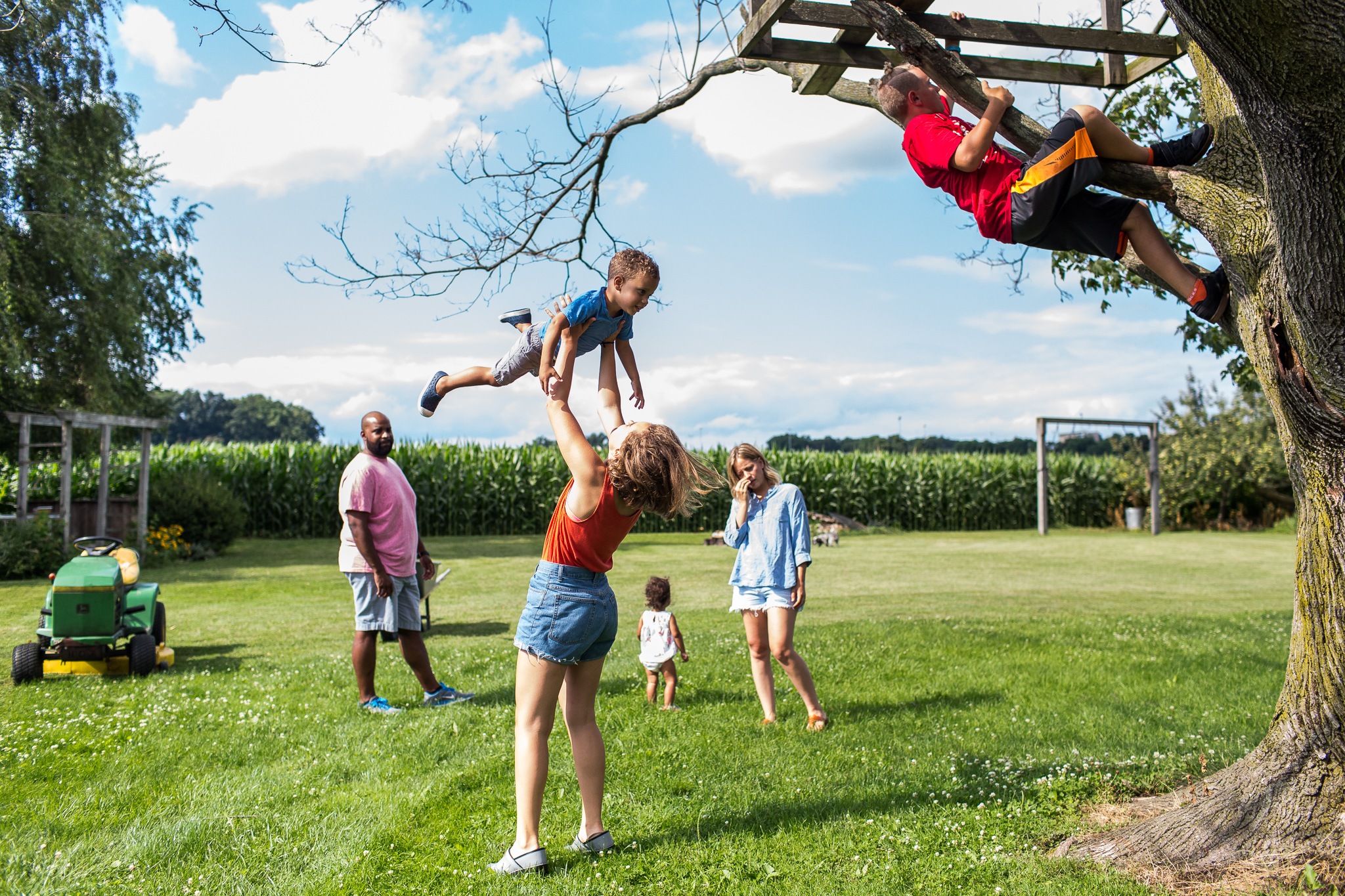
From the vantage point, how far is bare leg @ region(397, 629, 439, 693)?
263 inches

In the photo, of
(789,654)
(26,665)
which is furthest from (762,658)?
(26,665)

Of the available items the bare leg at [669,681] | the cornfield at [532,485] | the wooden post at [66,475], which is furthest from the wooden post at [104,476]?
the bare leg at [669,681]

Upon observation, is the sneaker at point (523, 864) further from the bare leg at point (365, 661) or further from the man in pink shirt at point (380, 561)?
the bare leg at point (365, 661)

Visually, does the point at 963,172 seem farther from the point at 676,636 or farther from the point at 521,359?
the point at 676,636

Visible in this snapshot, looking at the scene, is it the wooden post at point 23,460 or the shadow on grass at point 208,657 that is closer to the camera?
the shadow on grass at point 208,657

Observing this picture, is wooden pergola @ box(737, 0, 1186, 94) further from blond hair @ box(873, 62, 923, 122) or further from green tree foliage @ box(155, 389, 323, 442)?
green tree foliage @ box(155, 389, 323, 442)

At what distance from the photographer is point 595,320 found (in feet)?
13.8

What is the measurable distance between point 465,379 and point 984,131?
9.77ft

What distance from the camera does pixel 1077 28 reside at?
4375 mm

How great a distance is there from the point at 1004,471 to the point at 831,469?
21.0 ft

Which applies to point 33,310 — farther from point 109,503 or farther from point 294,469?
point 294,469

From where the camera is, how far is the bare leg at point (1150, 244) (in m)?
3.72

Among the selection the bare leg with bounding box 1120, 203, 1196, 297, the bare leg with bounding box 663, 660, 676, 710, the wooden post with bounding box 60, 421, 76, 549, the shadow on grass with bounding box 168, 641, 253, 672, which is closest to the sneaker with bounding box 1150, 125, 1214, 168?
the bare leg with bounding box 1120, 203, 1196, 297

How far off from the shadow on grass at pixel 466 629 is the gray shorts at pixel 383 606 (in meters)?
3.40
